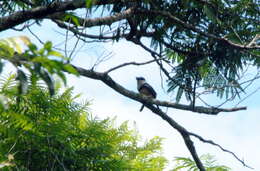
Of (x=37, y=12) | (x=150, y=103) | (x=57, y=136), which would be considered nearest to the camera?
(x=37, y=12)

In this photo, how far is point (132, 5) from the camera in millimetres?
4336

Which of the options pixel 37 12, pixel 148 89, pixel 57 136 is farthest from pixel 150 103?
pixel 148 89

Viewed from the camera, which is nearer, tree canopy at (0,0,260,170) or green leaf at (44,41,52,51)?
green leaf at (44,41,52,51)

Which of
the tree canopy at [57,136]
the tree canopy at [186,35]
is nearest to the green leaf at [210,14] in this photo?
the tree canopy at [186,35]

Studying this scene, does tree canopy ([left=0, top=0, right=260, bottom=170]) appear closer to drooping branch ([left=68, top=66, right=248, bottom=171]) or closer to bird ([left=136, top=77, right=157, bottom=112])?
drooping branch ([left=68, top=66, right=248, bottom=171])

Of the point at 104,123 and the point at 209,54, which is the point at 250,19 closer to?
the point at 209,54

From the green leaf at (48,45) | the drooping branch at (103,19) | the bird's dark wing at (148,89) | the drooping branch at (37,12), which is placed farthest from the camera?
the bird's dark wing at (148,89)

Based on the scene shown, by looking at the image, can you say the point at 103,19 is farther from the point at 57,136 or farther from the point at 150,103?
the point at 57,136

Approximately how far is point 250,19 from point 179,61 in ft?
2.66

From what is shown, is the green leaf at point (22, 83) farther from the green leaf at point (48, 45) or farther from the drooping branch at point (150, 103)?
the drooping branch at point (150, 103)

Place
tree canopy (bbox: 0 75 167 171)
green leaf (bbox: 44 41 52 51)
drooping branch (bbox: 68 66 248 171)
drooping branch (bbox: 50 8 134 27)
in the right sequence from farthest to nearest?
tree canopy (bbox: 0 75 167 171), drooping branch (bbox: 68 66 248 171), drooping branch (bbox: 50 8 134 27), green leaf (bbox: 44 41 52 51)

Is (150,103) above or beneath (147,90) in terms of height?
beneath

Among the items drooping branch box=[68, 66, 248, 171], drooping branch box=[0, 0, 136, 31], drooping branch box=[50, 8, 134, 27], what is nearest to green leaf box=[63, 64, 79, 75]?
drooping branch box=[0, 0, 136, 31]

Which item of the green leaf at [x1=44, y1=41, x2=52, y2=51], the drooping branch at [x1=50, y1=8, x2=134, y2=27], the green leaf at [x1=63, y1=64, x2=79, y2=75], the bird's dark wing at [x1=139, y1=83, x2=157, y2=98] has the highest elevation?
the bird's dark wing at [x1=139, y1=83, x2=157, y2=98]
